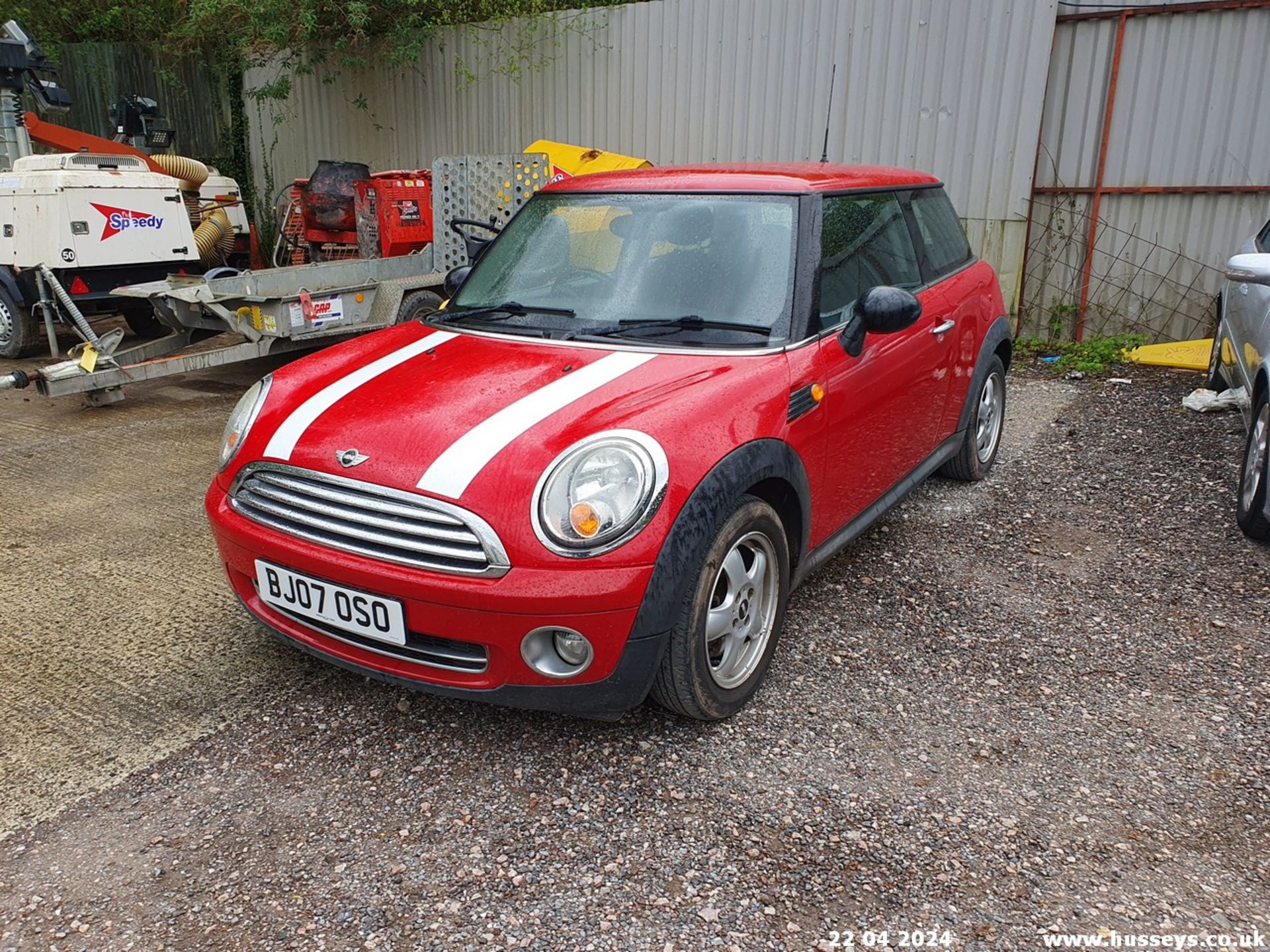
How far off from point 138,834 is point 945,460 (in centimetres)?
356

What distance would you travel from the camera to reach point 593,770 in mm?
2703

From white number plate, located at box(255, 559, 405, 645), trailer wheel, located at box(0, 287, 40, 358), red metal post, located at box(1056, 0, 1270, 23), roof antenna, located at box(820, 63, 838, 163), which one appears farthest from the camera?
trailer wheel, located at box(0, 287, 40, 358)

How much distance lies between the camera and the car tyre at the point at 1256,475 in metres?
4.07

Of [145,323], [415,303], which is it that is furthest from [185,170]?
[415,303]

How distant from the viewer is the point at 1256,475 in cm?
419

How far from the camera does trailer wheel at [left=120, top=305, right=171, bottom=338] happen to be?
873 centimetres

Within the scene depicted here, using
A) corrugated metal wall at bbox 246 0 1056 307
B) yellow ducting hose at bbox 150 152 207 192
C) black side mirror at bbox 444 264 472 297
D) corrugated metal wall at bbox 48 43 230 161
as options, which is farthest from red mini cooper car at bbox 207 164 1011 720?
corrugated metal wall at bbox 48 43 230 161

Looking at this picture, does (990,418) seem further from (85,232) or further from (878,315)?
(85,232)

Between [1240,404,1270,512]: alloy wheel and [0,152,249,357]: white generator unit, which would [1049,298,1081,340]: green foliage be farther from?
[0,152,249,357]: white generator unit

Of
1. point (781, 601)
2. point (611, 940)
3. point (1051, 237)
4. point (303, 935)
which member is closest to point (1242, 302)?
point (1051, 237)

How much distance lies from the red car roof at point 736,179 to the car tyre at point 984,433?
130 cm

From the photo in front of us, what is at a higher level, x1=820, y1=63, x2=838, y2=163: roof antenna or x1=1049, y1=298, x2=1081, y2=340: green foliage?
x1=820, y1=63, x2=838, y2=163: roof antenna

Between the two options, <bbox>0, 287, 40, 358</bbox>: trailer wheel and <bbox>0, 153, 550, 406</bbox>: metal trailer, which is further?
<bbox>0, 287, 40, 358</bbox>: trailer wheel

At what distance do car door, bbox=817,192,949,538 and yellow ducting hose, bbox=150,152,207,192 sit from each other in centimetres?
854
